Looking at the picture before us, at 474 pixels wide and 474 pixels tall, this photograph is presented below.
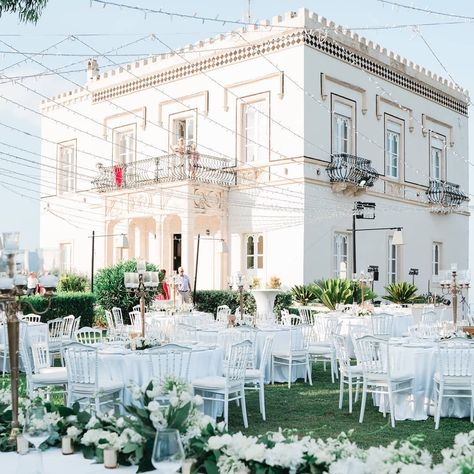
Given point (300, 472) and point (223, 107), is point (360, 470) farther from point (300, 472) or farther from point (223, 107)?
point (223, 107)

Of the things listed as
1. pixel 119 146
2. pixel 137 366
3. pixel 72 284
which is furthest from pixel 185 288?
pixel 137 366

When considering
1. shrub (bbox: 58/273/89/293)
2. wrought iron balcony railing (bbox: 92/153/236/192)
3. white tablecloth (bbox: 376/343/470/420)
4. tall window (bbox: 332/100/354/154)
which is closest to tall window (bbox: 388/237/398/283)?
tall window (bbox: 332/100/354/154)

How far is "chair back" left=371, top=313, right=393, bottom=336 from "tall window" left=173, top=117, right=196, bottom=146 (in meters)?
10.2

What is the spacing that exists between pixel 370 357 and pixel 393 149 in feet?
53.5

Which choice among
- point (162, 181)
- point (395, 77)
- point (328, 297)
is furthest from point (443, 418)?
point (395, 77)

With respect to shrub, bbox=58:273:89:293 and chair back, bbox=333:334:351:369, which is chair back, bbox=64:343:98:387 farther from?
shrub, bbox=58:273:89:293

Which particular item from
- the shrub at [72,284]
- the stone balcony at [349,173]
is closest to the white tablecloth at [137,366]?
the stone balcony at [349,173]

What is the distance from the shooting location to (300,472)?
2.44 m

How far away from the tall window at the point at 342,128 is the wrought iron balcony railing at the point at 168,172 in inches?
119

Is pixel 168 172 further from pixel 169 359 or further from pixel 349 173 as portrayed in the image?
pixel 169 359

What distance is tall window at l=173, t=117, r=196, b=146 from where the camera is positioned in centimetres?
2192

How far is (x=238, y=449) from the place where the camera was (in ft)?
8.18

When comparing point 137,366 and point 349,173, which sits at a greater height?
point 349,173

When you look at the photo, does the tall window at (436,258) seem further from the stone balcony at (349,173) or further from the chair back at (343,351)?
the chair back at (343,351)
